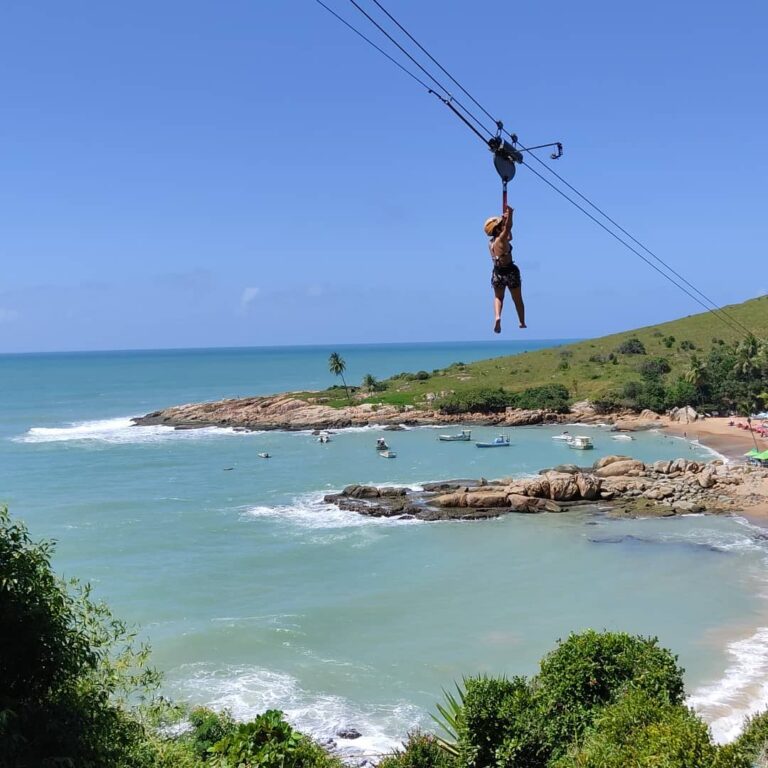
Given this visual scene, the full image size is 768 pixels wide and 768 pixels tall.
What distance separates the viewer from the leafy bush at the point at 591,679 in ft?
43.8

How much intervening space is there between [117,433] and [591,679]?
7598 cm

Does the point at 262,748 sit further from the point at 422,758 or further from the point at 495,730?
the point at 495,730

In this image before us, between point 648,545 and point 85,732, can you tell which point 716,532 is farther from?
point 85,732

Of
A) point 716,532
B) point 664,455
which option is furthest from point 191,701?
point 664,455

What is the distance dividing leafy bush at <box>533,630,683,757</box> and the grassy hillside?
70105mm

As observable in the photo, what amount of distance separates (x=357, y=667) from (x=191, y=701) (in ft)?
17.5

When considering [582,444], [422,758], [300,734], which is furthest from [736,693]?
[582,444]

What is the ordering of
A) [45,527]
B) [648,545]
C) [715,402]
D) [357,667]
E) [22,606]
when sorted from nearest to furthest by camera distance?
1. [22,606]
2. [357,667]
3. [648,545]
4. [45,527]
5. [715,402]

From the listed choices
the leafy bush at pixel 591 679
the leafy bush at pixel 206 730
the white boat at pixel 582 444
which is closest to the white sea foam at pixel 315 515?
the leafy bush at pixel 206 730

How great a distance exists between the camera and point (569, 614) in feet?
88.7

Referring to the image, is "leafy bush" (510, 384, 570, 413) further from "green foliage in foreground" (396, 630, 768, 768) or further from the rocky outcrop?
"green foliage in foreground" (396, 630, 768, 768)

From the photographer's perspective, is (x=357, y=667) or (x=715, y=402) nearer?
(x=357, y=667)

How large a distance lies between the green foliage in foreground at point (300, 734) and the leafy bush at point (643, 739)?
2 cm

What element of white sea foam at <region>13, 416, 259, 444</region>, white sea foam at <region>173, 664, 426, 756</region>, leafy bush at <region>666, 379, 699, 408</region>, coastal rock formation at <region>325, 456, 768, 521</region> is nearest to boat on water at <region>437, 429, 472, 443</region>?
coastal rock formation at <region>325, 456, 768, 521</region>
